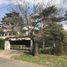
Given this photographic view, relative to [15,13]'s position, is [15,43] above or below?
below

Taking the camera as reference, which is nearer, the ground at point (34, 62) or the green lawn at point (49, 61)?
the ground at point (34, 62)

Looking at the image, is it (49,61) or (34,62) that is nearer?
(34,62)

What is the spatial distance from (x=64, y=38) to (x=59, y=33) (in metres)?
1.29

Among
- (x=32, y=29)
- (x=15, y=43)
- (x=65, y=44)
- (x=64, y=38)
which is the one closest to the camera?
(x=32, y=29)

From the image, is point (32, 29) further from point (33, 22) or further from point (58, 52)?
point (58, 52)

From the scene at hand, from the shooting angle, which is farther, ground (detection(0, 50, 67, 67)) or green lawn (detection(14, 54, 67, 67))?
green lawn (detection(14, 54, 67, 67))

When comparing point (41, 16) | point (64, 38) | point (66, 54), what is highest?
point (41, 16)

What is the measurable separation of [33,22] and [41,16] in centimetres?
129

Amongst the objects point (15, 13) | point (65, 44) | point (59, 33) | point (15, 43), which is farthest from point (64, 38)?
point (15, 43)

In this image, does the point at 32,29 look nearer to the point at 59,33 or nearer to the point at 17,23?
the point at 17,23

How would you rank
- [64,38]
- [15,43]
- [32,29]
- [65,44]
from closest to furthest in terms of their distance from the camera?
[32,29] < [65,44] < [64,38] < [15,43]

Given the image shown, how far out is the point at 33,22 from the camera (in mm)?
29984

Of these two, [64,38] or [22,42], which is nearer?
[64,38]

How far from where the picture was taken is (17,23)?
102 feet
